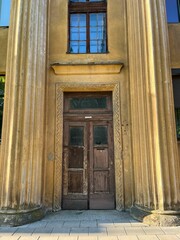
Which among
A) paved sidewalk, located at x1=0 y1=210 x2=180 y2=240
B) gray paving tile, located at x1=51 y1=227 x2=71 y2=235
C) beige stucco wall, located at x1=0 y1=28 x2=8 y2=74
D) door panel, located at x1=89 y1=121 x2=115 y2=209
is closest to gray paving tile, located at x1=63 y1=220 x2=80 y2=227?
paved sidewalk, located at x1=0 y1=210 x2=180 y2=240

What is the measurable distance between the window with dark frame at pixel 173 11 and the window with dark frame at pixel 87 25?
207cm

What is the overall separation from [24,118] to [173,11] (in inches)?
233

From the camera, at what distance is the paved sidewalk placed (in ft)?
14.6

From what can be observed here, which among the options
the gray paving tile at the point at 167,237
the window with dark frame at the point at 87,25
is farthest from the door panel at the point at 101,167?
the window with dark frame at the point at 87,25

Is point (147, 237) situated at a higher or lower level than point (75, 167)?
lower

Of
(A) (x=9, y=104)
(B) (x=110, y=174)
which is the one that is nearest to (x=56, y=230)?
(B) (x=110, y=174)

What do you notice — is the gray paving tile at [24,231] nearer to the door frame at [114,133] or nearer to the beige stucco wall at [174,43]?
the door frame at [114,133]

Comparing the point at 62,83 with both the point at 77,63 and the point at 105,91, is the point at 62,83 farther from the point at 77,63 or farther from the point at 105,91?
the point at 105,91

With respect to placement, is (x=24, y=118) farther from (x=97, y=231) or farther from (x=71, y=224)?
(x=97, y=231)

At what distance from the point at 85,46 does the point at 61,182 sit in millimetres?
4357

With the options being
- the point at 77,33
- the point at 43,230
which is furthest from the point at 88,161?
the point at 77,33

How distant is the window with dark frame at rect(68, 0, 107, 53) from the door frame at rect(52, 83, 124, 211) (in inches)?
55.3

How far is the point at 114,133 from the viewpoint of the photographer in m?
6.74

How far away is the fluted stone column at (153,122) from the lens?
5262 mm
